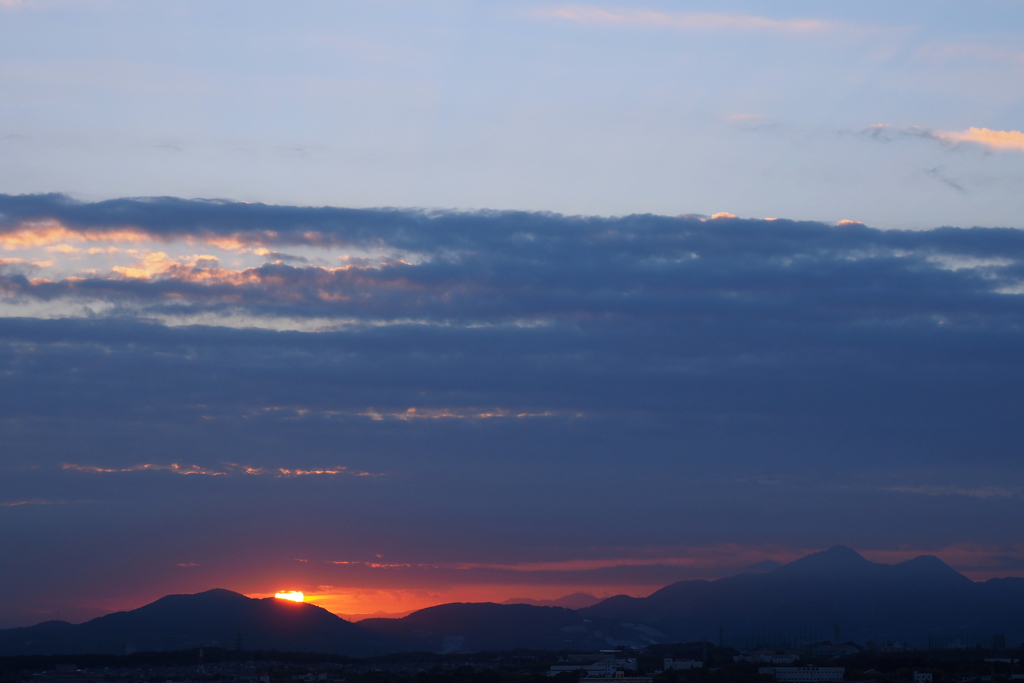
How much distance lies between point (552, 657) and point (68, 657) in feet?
215

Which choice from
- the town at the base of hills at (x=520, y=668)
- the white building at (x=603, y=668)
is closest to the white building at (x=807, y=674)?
the town at the base of hills at (x=520, y=668)

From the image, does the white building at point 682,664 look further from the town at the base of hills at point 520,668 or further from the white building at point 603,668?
the white building at point 603,668

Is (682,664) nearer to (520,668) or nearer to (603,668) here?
(603,668)

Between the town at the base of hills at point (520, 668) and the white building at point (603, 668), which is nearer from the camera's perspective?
the town at the base of hills at point (520, 668)

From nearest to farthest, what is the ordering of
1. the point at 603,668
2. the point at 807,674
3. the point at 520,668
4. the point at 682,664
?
1. the point at 807,674
2. the point at 603,668
3. the point at 520,668
4. the point at 682,664

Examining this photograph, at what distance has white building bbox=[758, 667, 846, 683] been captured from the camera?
118562 millimetres

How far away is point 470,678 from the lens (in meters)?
125

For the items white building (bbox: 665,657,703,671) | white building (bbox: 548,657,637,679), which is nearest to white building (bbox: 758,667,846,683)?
white building (bbox: 665,657,703,671)

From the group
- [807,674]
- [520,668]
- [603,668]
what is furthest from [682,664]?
[807,674]

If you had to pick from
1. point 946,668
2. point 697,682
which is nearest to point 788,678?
point 697,682

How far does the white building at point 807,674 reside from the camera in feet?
389

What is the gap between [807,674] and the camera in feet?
399

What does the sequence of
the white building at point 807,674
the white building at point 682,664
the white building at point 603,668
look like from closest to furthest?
the white building at point 807,674, the white building at point 603,668, the white building at point 682,664

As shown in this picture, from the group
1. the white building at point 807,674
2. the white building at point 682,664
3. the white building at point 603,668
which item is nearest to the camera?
the white building at point 807,674
